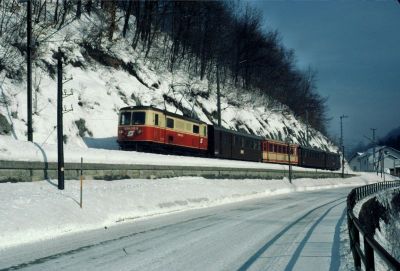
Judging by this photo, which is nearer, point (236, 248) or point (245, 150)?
point (236, 248)

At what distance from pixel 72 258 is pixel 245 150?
3833cm

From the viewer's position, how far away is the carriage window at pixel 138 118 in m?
32.0

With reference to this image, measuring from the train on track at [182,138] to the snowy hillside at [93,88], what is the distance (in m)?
3.83

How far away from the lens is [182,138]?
36.0 metres

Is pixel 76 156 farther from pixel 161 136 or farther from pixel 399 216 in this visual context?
pixel 399 216

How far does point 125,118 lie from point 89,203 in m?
14.8

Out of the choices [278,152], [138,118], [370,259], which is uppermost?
[138,118]

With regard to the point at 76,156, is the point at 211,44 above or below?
above

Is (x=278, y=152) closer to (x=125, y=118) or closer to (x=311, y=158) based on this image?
(x=311, y=158)

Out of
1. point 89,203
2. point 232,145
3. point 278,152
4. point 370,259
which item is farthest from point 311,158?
point 370,259

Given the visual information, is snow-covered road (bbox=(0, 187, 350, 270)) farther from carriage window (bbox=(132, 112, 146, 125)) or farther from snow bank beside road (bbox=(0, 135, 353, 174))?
carriage window (bbox=(132, 112, 146, 125))

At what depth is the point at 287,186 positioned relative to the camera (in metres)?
48.5

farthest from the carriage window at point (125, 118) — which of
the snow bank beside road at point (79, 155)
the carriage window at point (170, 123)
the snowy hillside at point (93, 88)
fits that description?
the snow bank beside road at point (79, 155)

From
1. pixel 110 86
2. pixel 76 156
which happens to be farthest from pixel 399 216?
pixel 76 156
